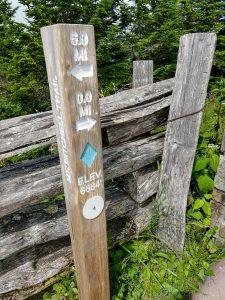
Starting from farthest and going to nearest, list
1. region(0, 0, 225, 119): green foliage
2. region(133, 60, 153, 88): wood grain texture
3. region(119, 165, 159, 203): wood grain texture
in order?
region(0, 0, 225, 119): green foliage, region(133, 60, 153, 88): wood grain texture, region(119, 165, 159, 203): wood grain texture

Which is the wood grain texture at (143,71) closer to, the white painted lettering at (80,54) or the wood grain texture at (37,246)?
the wood grain texture at (37,246)

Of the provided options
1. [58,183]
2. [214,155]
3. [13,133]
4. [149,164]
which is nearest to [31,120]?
[13,133]

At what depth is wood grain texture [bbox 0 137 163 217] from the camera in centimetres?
153

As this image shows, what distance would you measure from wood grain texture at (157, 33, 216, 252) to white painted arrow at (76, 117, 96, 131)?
96 centimetres

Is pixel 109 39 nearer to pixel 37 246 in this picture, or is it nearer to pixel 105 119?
pixel 105 119

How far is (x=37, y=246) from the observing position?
188cm

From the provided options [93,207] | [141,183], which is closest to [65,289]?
[141,183]

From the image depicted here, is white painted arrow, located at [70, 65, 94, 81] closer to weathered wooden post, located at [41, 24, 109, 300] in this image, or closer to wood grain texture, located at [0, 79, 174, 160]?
weathered wooden post, located at [41, 24, 109, 300]

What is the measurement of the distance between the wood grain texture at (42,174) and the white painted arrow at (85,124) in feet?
2.07

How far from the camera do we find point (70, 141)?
110 centimetres

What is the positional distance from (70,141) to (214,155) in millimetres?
1603

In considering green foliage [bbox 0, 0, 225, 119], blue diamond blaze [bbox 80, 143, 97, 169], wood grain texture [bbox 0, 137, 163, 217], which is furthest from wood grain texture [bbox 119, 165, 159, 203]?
green foliage [bbox 0, 0, 225, 119]

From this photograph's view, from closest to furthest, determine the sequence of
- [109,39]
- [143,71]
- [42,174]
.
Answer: [42,174] → [143,71] → [109,39]

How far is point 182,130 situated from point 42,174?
1.03 metres
